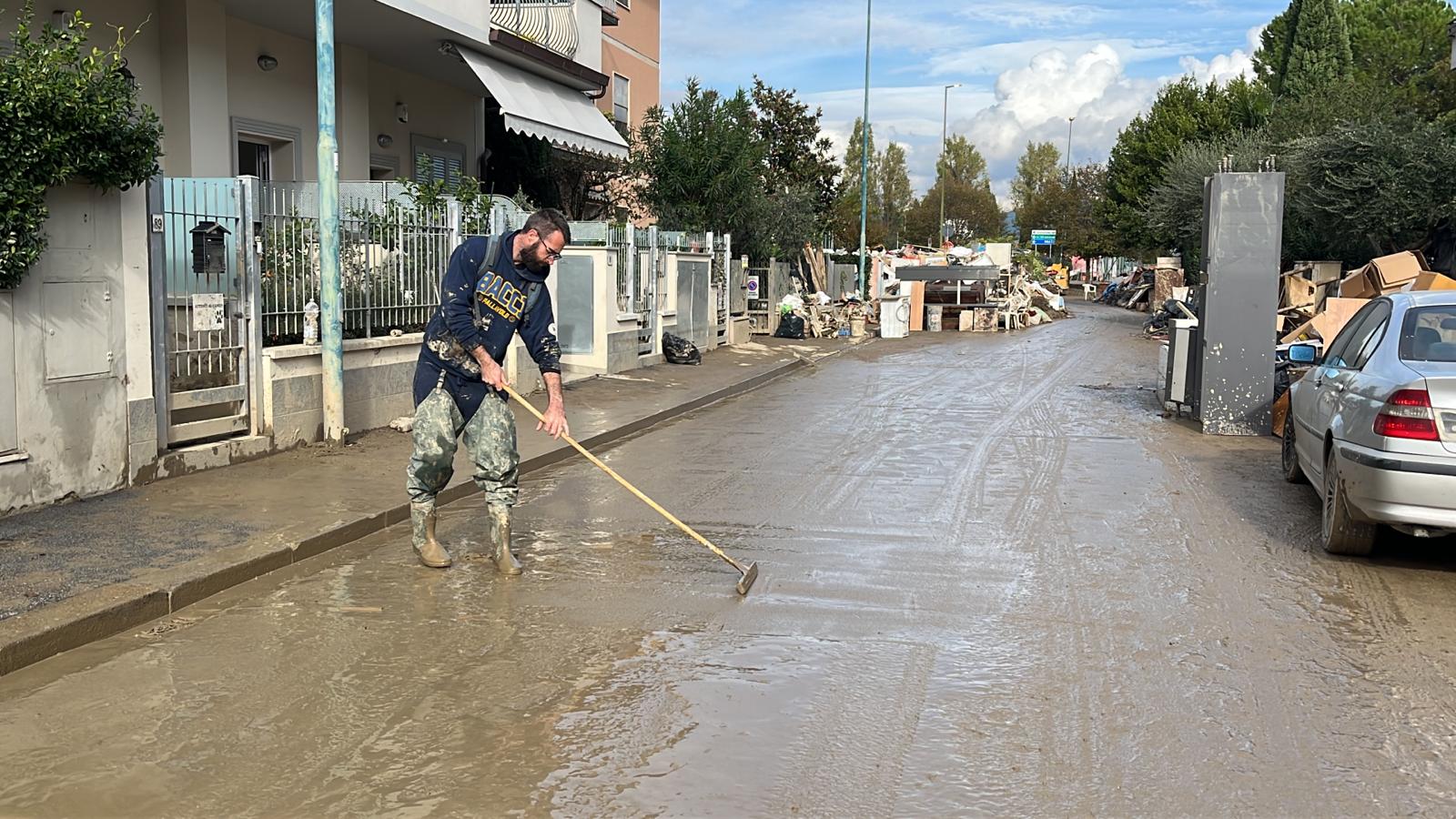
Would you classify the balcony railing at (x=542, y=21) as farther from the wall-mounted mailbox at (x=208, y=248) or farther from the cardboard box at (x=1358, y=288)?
the cardboard box at (x=1358, y=288)

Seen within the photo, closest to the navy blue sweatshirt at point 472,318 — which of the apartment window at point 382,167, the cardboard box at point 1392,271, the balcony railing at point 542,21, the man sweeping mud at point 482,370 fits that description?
the man sweeping mud at point 482,370

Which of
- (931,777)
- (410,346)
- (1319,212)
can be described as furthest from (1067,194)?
(931,777)

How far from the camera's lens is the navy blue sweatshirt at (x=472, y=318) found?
6.48 metres

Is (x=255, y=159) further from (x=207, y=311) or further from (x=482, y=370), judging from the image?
(x=482, y=370)

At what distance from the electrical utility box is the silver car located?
3927mm

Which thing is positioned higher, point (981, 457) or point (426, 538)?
point (426, 538)

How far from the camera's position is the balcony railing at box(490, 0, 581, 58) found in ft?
55.8

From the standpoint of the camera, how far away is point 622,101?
28.1 meters

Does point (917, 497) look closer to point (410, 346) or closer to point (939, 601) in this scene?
point (939, 601)

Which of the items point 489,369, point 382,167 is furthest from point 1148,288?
point 489,369

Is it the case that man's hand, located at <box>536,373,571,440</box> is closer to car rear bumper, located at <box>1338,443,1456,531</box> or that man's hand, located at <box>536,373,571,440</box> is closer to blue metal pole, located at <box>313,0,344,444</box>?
blue metal pole, located at <box>313,0,344,444</box>

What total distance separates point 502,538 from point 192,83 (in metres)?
8.92

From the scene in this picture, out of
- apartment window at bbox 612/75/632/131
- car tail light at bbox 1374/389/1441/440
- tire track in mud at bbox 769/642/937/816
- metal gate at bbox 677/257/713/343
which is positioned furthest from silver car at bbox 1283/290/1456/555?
apartment window at bbox 612/75/632/131

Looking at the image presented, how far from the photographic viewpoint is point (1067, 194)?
84.9 metres
